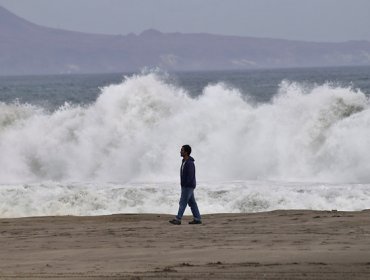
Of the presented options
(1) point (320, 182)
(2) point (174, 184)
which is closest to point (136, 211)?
(2) point (174, 184)

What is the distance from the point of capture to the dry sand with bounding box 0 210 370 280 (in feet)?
30.1

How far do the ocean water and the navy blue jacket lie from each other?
3.27 m

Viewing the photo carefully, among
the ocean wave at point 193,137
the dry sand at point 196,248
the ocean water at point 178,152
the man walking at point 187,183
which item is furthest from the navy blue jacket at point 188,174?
the ocean wave at point 193,137

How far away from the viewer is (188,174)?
45.6ft

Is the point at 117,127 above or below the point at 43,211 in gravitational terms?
above

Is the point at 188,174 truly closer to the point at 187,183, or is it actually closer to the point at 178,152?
the point at 187,183

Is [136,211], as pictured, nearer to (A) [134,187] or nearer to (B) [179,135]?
(A) [134,187]

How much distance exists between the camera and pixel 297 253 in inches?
392

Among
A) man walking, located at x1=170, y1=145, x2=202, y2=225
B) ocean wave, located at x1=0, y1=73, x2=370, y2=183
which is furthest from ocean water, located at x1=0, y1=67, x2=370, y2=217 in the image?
man walking, located at x1=170, y1=145, x2=202, y2=225

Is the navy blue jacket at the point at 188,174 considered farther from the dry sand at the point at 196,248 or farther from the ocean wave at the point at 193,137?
the ocean wave at the point at 193,137

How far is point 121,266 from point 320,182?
12.1 meters

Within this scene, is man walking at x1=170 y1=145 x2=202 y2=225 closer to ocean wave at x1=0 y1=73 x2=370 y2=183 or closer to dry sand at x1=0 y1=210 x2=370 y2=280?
dry sand at x1=0 y1=210 x2=370 y2=280

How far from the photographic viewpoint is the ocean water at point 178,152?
17922mm

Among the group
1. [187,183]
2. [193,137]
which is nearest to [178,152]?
[193,137]
